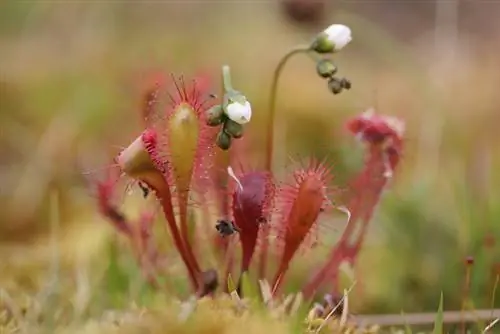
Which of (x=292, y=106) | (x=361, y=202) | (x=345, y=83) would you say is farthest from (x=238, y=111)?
(x=292, y=106)

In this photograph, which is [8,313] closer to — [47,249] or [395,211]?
[47,249]

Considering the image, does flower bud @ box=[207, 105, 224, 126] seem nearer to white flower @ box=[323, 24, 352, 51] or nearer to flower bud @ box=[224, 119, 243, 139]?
flower bud @ box=[224, 119, 243, 139]

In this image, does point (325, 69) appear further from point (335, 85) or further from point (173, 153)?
point (173, 153)

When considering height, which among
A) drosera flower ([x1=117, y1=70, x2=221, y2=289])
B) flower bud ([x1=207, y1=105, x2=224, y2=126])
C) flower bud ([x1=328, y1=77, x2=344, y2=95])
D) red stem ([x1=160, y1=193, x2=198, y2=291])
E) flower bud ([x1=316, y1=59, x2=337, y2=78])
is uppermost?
flower bud ([x1=316, y1=59, x2=337, y2=78])

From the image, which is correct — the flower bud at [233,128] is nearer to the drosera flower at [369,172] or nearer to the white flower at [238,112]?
the white flower at [238,112]

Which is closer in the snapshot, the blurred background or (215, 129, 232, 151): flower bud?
(215, 129, 232, 151): flower bud

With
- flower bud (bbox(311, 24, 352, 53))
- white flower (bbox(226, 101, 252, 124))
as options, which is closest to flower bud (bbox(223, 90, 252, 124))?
white flower (bbox(226, 101, 252, 124))
